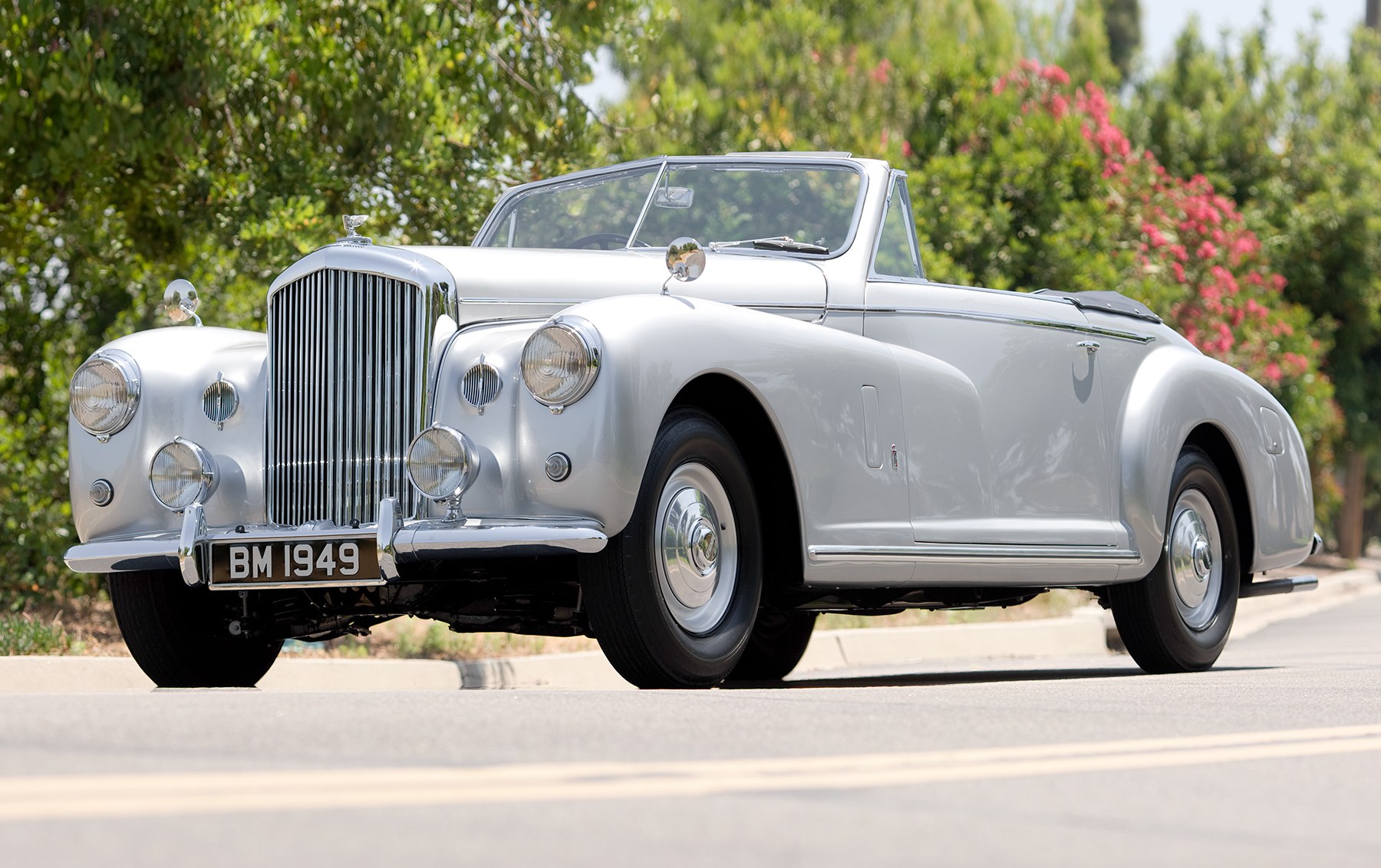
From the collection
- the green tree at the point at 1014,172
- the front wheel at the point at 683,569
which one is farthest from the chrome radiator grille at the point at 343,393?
the green tree at the point at 1014,172

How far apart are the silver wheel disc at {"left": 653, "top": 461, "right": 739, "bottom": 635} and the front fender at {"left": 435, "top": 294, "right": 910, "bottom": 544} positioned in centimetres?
23

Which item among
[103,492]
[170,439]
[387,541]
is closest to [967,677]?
[387,541]

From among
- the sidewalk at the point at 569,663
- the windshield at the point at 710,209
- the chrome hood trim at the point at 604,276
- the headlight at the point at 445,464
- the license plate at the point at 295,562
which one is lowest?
the sidewalk at the point at 569,663

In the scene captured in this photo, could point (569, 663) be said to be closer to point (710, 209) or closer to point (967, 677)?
point (967, 677)

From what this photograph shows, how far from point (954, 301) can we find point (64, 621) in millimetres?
5399

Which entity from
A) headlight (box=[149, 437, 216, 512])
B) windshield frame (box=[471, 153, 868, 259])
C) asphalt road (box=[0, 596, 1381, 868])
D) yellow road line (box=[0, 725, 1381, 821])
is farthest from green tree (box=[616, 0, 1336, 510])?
yellow road line (box=[0, 725, 1381, 821])

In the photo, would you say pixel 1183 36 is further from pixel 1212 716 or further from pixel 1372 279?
pixel 1212 716

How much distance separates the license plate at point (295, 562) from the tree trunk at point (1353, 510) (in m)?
25.1

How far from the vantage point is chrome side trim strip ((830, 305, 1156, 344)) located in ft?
22.5

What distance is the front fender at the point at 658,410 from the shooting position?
5.35 meters

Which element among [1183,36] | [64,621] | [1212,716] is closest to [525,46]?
[64,621]

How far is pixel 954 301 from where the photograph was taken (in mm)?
7145

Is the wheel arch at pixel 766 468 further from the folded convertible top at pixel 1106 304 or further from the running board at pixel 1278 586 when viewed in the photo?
the running board at pixel 1278 586

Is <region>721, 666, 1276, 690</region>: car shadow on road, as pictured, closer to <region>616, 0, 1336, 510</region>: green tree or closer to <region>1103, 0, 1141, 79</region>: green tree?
<region>616, 0, 1336, 510</region>: green tree
